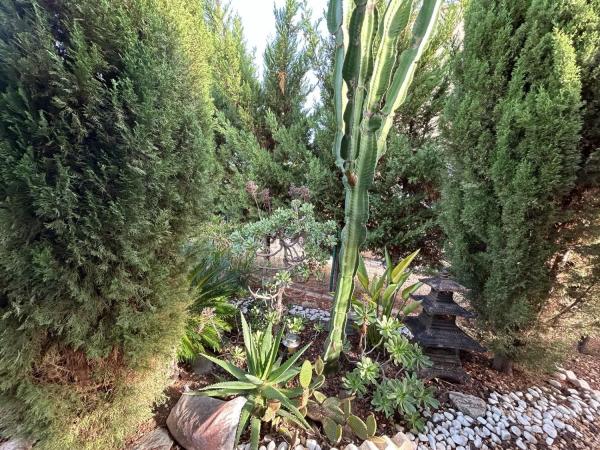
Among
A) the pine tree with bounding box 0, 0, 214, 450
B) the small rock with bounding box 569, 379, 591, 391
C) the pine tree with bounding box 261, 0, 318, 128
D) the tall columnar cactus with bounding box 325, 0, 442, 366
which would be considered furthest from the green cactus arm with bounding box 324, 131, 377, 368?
the pine tree with bounding box 261, 0, 318, 128

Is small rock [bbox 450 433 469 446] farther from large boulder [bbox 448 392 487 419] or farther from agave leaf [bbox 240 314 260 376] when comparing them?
agave leaf [bbox 240 314 260 376]

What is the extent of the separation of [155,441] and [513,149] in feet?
8.92

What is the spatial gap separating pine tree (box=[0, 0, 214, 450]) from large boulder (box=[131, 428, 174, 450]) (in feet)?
0.31

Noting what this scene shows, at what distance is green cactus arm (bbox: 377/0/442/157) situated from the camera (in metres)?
1.23

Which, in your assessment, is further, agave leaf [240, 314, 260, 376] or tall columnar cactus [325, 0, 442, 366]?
agave leaf [240, 314, 260, 376]

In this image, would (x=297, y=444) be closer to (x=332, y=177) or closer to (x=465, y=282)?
(x=465, y=282)

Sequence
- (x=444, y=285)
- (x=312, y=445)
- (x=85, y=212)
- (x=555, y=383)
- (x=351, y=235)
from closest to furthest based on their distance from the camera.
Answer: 1. (x=85, y=212)
2. (x=312, y=445)
3. (x=351, y=235)
4. (x=444, y=285)
5. (x=555, y=383)

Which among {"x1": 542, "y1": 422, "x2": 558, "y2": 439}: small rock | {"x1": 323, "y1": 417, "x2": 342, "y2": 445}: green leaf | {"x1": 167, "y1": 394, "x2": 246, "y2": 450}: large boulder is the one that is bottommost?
{"x1": 167, "y1": 394, "x2": 246, "y2": 450}: large boulder

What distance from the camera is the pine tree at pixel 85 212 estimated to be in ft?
3.61

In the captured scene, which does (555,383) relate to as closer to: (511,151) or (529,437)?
(529,437)

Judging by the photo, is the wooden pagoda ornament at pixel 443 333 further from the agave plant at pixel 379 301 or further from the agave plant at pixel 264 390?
the agave plant at pixel 264 390

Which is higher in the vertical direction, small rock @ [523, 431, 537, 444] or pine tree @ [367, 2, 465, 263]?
pine tree @ [367, 2, 465, 263]

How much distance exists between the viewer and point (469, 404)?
160 centimetres

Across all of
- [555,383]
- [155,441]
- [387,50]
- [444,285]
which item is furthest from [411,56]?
[555,383]
